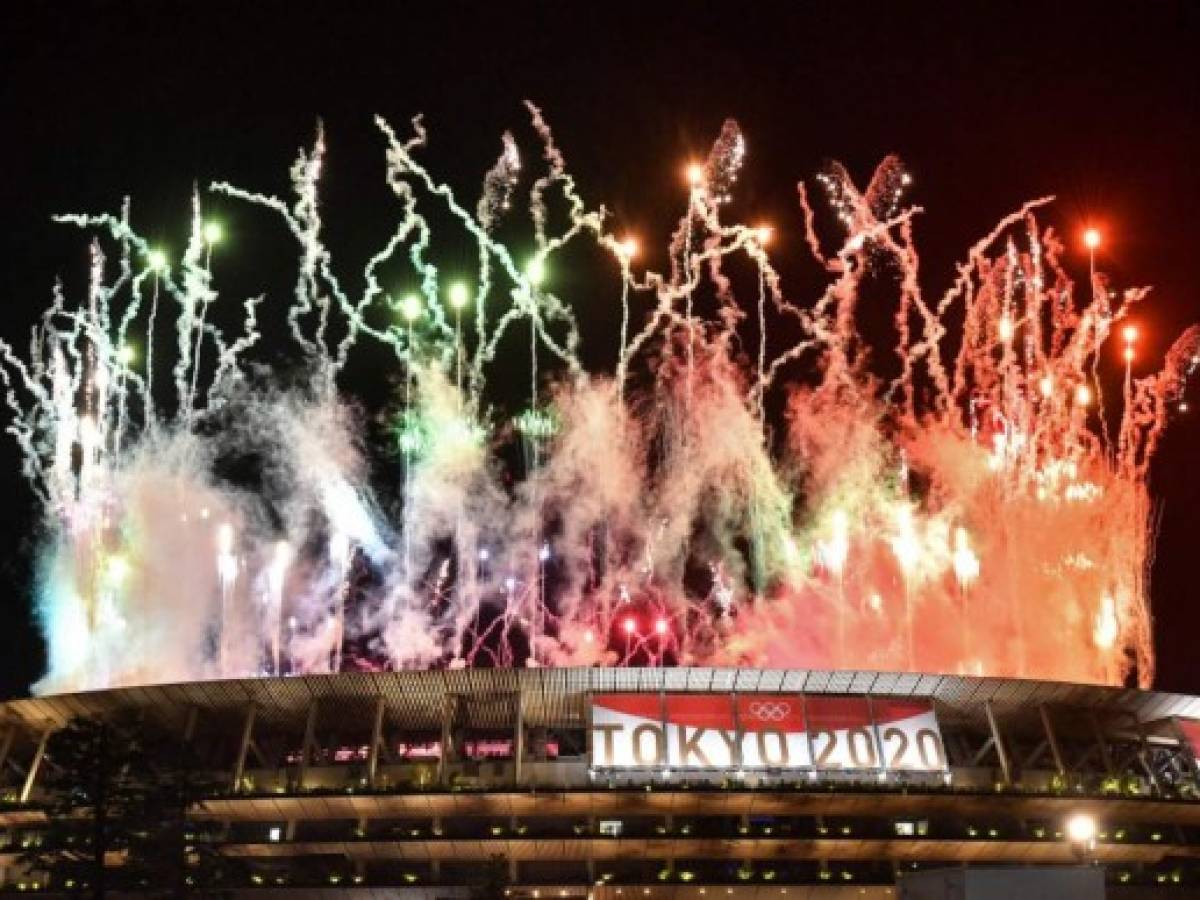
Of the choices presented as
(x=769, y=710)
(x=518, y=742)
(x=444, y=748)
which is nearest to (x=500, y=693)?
(x=518, y=742)

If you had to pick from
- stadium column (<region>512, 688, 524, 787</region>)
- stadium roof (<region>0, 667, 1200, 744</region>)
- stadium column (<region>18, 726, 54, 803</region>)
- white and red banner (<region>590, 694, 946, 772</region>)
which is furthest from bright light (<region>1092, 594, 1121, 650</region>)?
stadium column (<region>18, 726, 54, 803</region>)

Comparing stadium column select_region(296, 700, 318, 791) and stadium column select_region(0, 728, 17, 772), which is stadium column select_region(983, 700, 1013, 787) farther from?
stadium column select_region(0, 728, 17, 772)

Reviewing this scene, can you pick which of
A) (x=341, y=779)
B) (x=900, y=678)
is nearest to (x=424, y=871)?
(x=341, y=779)

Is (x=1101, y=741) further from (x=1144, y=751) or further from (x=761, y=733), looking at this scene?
(x=761, y=733)

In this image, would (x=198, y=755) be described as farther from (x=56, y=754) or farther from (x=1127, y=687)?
(x=1127, y=687)

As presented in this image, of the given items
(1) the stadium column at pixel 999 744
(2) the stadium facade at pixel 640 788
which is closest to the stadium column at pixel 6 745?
(2) the stadium facade at pixel 640 788

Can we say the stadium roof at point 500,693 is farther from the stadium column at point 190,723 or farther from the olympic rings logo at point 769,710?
the olympic rings logo at point 769,710
